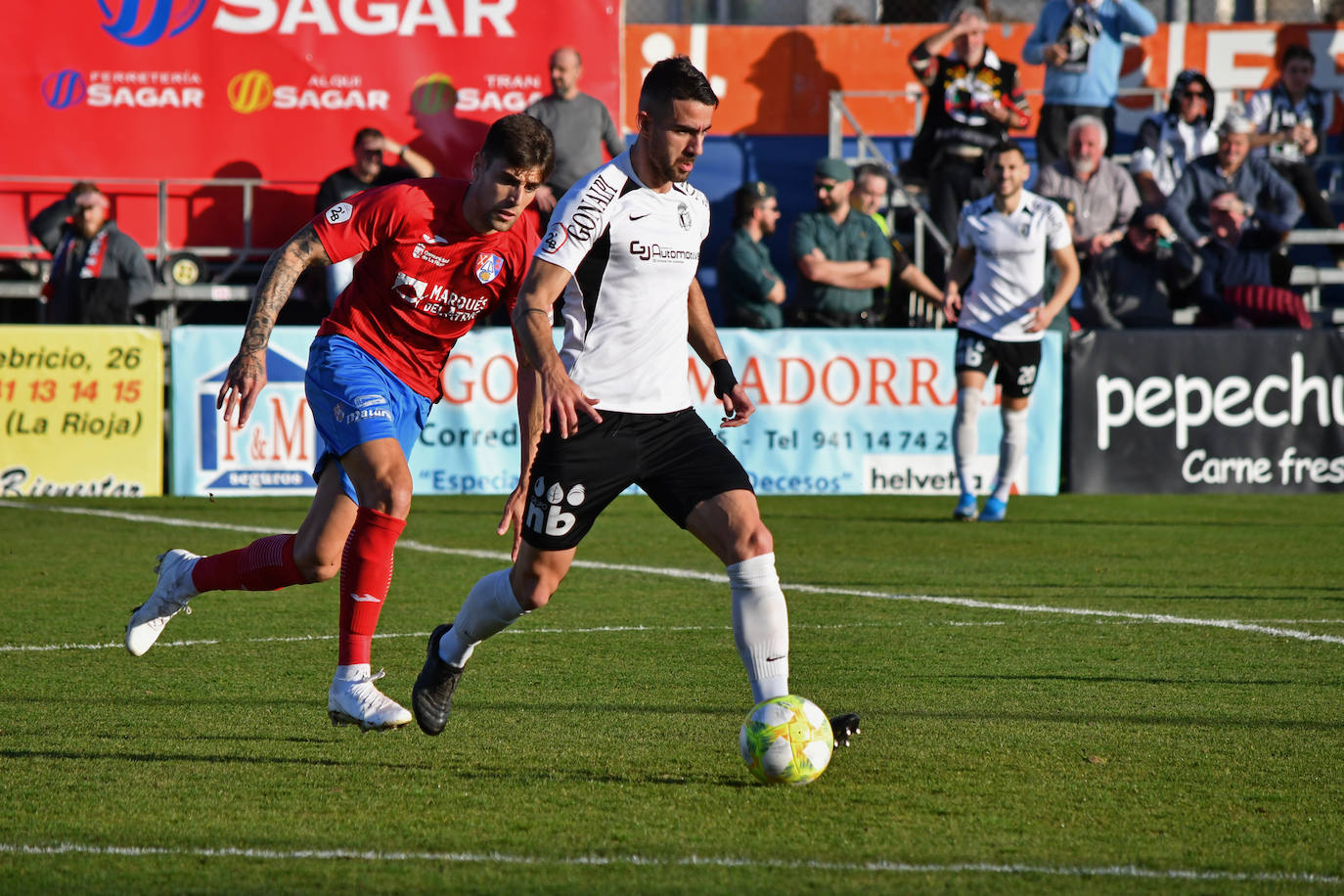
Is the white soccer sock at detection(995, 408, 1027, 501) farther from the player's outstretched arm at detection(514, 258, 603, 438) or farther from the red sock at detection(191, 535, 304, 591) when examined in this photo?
the player's outstretched arm at detection(514, 258, 603, 438)

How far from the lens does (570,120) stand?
15453 mm

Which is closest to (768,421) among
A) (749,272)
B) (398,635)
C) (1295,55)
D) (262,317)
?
(749,272)

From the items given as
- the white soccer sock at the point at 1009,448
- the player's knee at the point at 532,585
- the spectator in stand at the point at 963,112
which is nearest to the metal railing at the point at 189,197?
the spectator in stand at the point at 963,112

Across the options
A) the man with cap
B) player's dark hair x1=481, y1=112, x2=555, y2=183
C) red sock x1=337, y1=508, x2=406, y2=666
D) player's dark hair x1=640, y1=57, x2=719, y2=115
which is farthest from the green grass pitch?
the man with cap

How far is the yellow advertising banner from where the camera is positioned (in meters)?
13.5

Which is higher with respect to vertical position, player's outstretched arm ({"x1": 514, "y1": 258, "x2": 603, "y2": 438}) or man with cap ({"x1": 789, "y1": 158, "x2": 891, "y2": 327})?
man with cap ({"x1": 789, "y1": 158, "x2": 891, "y2": 327})

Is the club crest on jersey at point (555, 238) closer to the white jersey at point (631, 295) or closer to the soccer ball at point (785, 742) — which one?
the white jersey at point (631, 295)

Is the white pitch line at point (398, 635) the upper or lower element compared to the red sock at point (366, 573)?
lower

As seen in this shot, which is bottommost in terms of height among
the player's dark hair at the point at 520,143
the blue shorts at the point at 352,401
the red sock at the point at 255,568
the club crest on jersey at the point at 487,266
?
the red sock at the point at 255,568

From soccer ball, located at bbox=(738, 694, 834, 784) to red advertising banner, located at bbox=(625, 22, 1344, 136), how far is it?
14.0 metres

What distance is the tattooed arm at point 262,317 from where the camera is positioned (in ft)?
17.9

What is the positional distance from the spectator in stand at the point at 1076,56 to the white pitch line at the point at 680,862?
13.1m

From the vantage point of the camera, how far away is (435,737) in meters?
5.67

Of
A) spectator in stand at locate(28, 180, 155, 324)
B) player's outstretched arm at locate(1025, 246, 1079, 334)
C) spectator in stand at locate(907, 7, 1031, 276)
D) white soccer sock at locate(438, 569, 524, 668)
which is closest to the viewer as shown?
white soccer sock at locate(438, 569, 524, 668)
